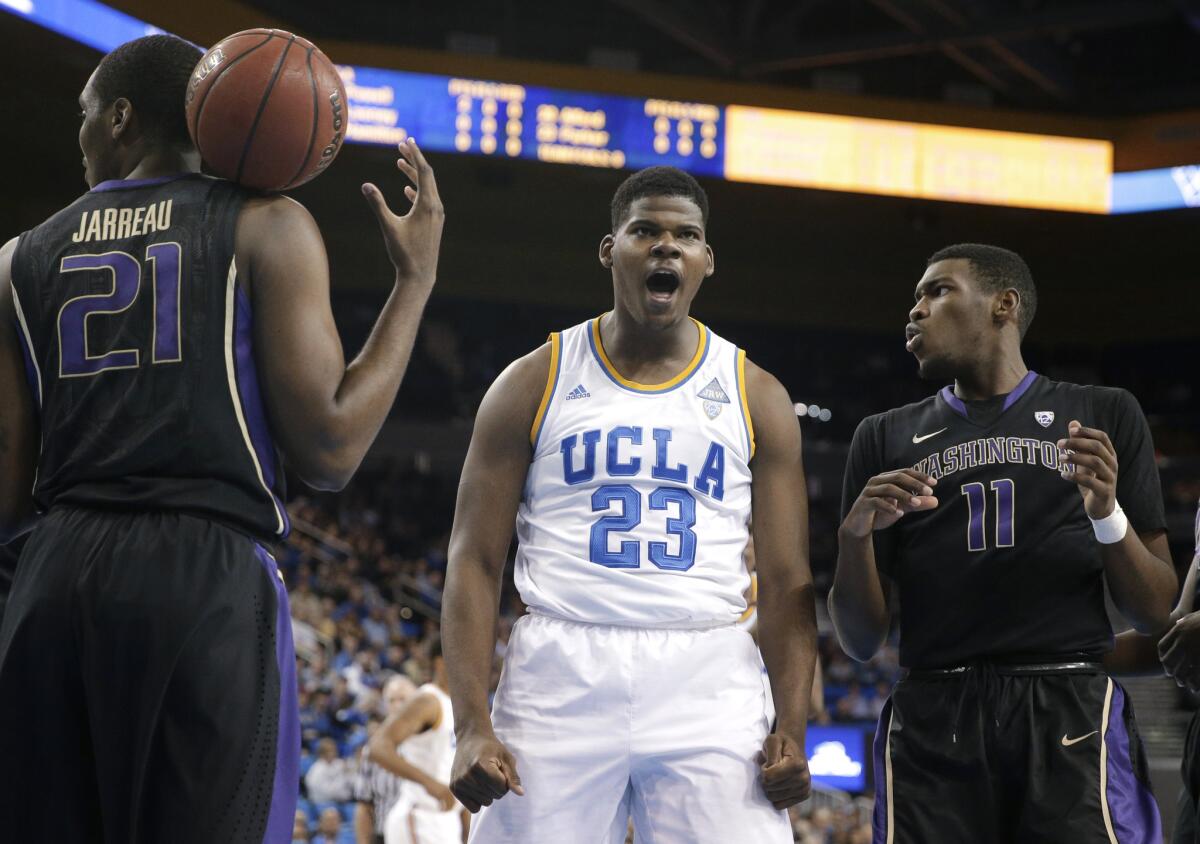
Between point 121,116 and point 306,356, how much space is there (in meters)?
0.67

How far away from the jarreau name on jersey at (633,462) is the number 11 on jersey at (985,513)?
70cm

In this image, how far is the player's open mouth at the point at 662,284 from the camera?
11.1 ft

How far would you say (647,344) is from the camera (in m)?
3.48

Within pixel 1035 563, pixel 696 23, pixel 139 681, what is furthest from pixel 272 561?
pixel 696 23

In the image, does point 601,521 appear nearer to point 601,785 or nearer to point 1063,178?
point 601,785

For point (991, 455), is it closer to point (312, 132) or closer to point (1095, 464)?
point (1095, 464)

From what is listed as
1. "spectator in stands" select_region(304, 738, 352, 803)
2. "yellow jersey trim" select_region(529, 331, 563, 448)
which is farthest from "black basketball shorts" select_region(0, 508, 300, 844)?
"spectator in stands" select_region(304, 738, 352, 803)

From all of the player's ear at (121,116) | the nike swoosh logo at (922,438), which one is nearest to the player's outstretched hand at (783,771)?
the nike swoosh logo at (922,438)

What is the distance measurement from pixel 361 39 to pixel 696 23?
4.07m

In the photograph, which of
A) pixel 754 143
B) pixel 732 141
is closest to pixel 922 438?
pixel 732 141

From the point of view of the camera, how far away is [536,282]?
1988 cm

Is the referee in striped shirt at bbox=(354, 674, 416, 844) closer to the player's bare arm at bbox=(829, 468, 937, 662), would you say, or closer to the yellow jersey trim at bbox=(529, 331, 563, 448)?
the player's bare arm at bbox=(829, 468, 937, 662)

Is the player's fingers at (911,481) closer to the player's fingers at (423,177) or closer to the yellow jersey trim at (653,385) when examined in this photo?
the yellow jersey trim at (653,385)

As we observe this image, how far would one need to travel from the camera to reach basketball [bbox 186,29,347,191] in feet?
8.26
